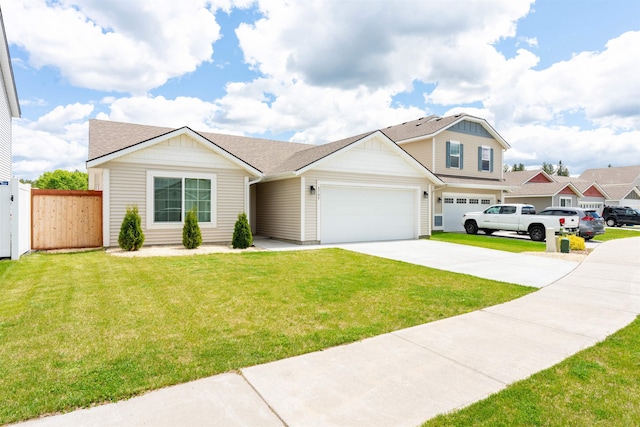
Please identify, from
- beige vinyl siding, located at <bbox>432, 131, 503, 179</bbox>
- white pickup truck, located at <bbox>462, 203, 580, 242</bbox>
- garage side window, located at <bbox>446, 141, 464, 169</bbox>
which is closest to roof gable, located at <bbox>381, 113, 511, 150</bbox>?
beige vinyl siding, located at <bbox>432, 131, 503, 179</bbox>

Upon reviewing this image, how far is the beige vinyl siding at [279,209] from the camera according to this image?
45.3 ft

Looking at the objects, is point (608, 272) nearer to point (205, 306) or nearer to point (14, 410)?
point (205, 306)

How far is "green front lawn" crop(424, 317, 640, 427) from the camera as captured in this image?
8.23 ft

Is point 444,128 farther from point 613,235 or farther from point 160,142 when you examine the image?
point 160,142

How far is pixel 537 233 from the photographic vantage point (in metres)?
16.6

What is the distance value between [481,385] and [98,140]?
15.0m

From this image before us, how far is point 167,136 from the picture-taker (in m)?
12.0

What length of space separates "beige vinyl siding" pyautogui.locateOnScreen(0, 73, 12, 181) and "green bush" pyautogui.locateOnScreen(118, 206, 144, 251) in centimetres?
602

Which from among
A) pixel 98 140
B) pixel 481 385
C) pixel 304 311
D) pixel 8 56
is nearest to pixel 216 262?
pixel 304 311

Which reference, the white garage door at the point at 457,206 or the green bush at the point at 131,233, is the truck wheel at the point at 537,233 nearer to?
the white garage door at the point at 457,206

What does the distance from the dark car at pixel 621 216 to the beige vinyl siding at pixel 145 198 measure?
32829mm

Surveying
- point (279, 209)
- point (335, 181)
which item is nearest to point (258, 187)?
point (279, 209)

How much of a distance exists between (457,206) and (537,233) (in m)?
4.93

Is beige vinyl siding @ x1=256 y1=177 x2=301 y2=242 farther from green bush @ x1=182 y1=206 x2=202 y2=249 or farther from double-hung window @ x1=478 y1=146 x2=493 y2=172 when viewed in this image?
double-hung window @ x1=478 y1=146 x2=493 y2=172
